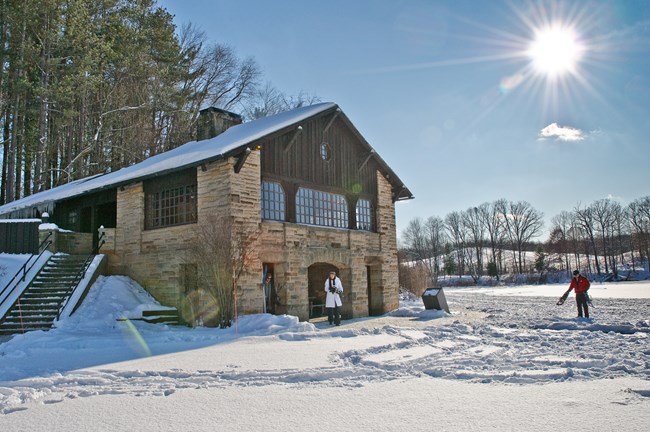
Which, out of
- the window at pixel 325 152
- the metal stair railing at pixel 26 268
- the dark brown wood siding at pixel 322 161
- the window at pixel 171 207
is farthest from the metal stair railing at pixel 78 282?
the window at pixel 325 152

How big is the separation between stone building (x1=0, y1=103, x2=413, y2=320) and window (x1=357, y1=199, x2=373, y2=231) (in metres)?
0.08

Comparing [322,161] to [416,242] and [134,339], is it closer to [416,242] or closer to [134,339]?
[134,339]

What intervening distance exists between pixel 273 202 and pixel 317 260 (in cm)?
267

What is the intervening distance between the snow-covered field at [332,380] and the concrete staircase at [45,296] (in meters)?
1.85

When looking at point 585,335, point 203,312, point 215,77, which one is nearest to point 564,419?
point 585,335

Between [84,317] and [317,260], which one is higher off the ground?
[317,260]

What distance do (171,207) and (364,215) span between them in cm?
806

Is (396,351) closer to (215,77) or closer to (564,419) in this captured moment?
(564,419)

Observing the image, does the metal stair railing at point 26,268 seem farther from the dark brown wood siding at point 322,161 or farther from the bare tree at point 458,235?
the bare tree at point 458,235

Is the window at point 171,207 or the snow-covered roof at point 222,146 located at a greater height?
the snow-covered roof at point 222,146

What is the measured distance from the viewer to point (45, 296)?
584 inches

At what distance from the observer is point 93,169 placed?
33562mm

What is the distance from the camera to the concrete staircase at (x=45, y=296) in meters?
13.1

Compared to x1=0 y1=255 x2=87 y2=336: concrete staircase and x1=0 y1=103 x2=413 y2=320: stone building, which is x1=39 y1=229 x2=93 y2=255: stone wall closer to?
x1=0 y1=103 x2=413 y2=320: stone building
